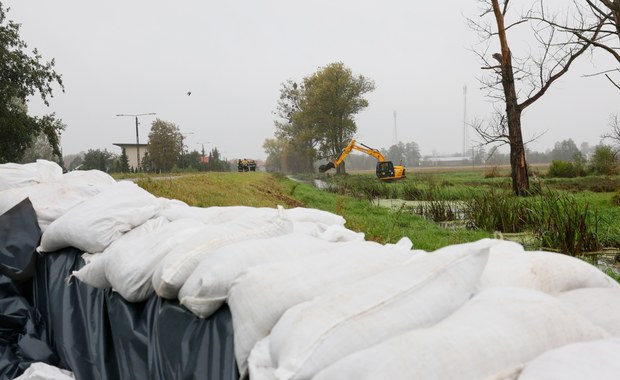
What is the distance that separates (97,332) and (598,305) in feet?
5.95

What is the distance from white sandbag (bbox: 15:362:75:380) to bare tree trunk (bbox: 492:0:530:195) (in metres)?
11.2

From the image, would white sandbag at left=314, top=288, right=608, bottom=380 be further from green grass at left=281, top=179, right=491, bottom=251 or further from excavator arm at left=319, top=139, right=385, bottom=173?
excavator arm at left=319, top=139, right=385, bottom=173

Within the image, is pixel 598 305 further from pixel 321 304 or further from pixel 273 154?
pixel 273 154

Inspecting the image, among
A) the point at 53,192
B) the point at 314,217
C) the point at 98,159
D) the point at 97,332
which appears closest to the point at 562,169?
the point at 314,217

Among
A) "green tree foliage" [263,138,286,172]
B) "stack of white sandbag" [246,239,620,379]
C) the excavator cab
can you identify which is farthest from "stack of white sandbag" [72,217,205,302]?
"green tree foliage" [263,138,286,172]

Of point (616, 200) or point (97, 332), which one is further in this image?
point (616, 200)

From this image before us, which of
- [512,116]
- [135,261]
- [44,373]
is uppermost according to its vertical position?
[512,116]

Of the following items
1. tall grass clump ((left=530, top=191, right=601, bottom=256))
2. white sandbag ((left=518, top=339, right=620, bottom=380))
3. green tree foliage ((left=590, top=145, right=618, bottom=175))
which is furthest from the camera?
green tree foliage ((left=590, top=145, right=618, bottom=175))

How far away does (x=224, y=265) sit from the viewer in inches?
55.8

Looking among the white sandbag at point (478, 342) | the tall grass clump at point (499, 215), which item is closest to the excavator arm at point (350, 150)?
the tall grass clump at point (499, 215)

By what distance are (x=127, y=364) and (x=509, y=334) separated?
1.49 m

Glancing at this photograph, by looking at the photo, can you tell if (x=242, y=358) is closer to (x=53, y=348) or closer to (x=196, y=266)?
(x=196, y=266)

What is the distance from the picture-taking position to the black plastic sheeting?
Result: 1.43m

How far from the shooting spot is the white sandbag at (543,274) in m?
1.18
